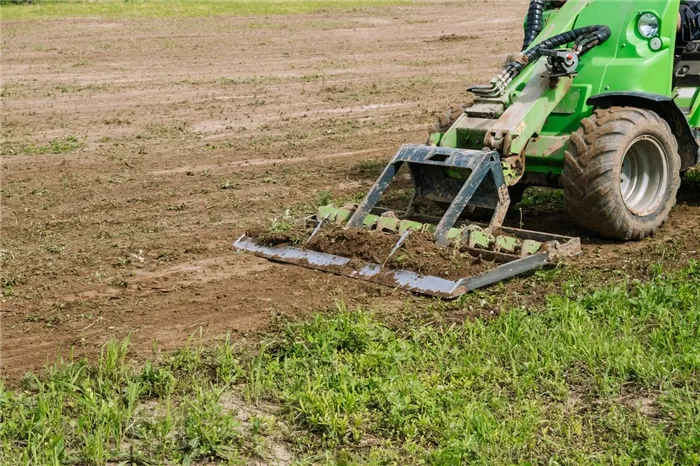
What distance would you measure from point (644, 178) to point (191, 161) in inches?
204

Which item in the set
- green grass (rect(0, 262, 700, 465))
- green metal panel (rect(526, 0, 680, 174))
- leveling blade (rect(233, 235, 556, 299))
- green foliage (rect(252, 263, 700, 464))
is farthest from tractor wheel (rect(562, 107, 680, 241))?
green grass (rect(0, 262, 700, 465))

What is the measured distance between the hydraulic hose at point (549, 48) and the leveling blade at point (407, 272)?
160cm

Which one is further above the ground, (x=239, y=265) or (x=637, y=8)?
(x=637, y=8)

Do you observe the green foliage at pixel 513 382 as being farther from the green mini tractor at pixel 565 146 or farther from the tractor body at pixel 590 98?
the tractor body at pixel 590 98

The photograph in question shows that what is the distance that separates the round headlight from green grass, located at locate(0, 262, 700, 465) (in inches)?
102

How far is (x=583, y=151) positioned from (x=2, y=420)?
4.37 m

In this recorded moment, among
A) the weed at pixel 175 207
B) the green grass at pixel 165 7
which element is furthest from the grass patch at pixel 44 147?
the green grass at pixel 165 7

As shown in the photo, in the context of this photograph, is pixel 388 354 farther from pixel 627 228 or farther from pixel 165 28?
pixel 165 28

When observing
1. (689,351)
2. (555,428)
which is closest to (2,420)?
(555,428)

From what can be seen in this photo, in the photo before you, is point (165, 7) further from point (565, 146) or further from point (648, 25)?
point (565, 146)

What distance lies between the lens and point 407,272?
22.4ft

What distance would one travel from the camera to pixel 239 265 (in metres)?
7.46

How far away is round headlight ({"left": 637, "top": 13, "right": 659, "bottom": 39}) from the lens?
7.98 metres

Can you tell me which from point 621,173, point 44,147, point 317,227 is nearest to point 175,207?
point 317,227
